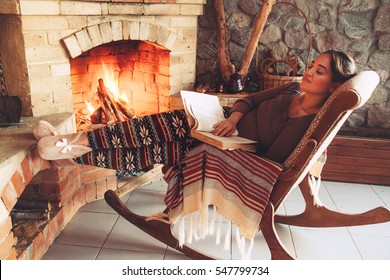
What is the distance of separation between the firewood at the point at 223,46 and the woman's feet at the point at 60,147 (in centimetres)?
139

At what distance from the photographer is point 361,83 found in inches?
56.9

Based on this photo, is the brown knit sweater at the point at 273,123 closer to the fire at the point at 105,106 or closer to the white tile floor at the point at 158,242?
the white tile floor at the point at 158,242

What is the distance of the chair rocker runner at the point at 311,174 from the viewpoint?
4.57 ft

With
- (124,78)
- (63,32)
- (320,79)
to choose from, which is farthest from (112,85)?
(320,79)

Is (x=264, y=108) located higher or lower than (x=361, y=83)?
lower

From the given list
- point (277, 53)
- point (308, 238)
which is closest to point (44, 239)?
point (308, 238)

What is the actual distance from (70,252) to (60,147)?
560mm

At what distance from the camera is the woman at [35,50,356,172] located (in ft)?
5.29

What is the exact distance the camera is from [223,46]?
2.82 m

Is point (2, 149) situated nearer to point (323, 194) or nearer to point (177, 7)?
point (177, 7)

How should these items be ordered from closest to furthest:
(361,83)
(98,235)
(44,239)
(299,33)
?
(361,83), (44,239), (98,235), (299,33)

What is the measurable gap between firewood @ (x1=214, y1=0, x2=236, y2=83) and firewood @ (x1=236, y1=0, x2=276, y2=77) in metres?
0.08

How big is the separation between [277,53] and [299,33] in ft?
0.68

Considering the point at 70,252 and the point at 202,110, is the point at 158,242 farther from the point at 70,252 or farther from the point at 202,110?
the point at 202,110
